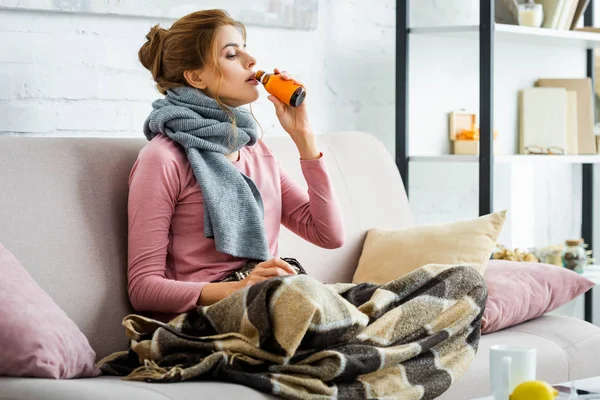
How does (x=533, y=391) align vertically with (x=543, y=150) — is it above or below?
below

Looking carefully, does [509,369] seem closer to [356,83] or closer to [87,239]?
[87,239]

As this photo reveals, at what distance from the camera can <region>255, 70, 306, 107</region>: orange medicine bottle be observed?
85.1 inches

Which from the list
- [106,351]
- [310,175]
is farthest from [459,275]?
[106,351]

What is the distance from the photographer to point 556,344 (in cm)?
226

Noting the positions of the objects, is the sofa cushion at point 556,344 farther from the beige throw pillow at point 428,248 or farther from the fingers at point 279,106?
the fingers at point 279,106

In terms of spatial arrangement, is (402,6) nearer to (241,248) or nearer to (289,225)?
(289,225)

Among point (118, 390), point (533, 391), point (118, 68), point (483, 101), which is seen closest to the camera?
point (533, 391)

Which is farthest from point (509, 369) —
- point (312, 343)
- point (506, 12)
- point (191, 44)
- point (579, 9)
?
point (579, 9)

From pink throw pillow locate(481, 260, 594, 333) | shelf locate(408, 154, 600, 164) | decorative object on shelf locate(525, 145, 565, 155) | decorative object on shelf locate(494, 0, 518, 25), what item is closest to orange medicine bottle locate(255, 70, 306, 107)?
pink throw pillow locate(481, 260, 594, 333)

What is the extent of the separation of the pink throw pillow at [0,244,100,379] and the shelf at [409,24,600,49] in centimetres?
174

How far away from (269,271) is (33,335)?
47cm

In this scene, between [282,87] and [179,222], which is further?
[282,87]

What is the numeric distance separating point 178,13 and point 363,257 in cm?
84

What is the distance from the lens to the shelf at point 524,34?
3.03 metres
